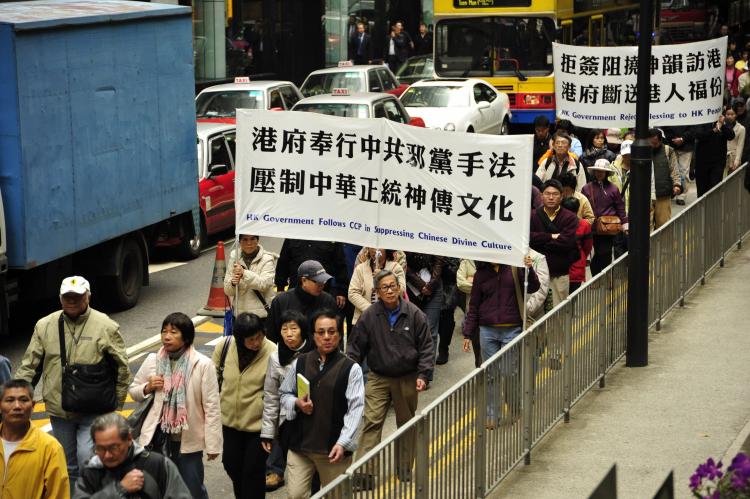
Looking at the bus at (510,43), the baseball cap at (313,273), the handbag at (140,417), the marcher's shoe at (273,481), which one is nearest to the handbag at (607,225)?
the baseball cap at (313,273)

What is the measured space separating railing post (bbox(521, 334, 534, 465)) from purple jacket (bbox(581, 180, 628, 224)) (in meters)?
4.92

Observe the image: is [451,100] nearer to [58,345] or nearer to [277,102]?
[277,102]

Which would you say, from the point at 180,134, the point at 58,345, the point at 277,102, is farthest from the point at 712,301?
the point at 277,102

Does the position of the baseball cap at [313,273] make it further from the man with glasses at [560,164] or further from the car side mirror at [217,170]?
the car side mirror at [217,170]

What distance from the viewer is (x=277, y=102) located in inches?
995

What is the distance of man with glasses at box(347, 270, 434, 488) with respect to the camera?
A: 10.0 metres

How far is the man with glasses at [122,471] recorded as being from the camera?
6934 millimetres

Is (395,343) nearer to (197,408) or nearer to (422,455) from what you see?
(197,408)

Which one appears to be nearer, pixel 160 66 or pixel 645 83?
pixel 645 83

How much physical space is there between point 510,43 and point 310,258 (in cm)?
1664

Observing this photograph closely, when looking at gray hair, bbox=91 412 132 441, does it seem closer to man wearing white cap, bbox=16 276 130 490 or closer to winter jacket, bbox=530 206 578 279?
man wearing white cap, bbox=16 276 130 490

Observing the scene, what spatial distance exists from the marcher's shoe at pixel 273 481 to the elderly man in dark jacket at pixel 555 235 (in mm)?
3888

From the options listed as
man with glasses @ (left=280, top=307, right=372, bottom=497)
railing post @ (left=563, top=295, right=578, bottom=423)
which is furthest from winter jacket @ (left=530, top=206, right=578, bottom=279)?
man with glasses @ (left=280, top=307, right=372, bottom=497)

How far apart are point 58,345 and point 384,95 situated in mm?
15546
